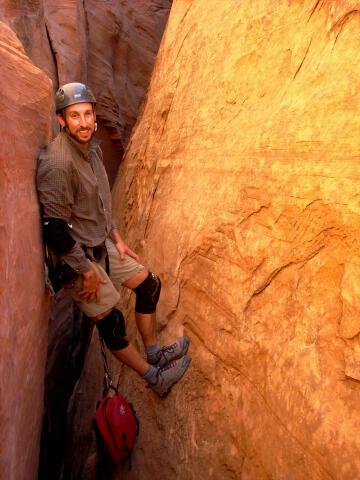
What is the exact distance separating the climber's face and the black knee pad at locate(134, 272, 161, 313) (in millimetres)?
1081

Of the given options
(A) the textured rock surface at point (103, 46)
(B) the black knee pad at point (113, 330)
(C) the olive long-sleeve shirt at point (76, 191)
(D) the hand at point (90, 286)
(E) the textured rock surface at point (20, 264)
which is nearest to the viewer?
(E) the textured rock surface at point (20, 264)

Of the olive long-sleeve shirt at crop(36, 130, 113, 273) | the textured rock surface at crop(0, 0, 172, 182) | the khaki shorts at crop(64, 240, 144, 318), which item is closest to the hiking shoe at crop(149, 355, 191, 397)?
the khaki shorts at crop(64, 240, 144, 318)

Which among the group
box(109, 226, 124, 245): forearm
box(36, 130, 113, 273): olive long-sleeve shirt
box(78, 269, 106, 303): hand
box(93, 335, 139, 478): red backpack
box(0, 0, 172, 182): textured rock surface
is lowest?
box(93, 335, 139, 478): red backpack

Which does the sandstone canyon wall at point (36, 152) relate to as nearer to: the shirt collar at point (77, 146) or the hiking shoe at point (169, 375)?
the shirt collar at point (77, 146)

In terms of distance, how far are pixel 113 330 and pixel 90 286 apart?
1.32 ft

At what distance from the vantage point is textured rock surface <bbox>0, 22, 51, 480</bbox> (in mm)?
1905

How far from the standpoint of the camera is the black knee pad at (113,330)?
303cm

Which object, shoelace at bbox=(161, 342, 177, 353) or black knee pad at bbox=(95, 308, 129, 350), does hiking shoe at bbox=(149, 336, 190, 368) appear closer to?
shoelace at bbox=(161, 342, 177, 353)

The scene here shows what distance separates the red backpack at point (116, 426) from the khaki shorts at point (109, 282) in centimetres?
56

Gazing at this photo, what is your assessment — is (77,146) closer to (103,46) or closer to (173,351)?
(173,351)

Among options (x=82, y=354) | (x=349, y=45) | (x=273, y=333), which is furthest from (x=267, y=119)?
(x=82, y=354)

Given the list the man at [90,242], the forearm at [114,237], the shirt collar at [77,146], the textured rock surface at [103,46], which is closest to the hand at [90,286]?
the man at [90,242]

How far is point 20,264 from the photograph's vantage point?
2125 mm

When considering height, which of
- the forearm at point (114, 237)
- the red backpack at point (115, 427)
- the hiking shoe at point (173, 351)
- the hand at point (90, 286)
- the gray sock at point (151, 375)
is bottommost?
the red backpack at point (115, 427)
